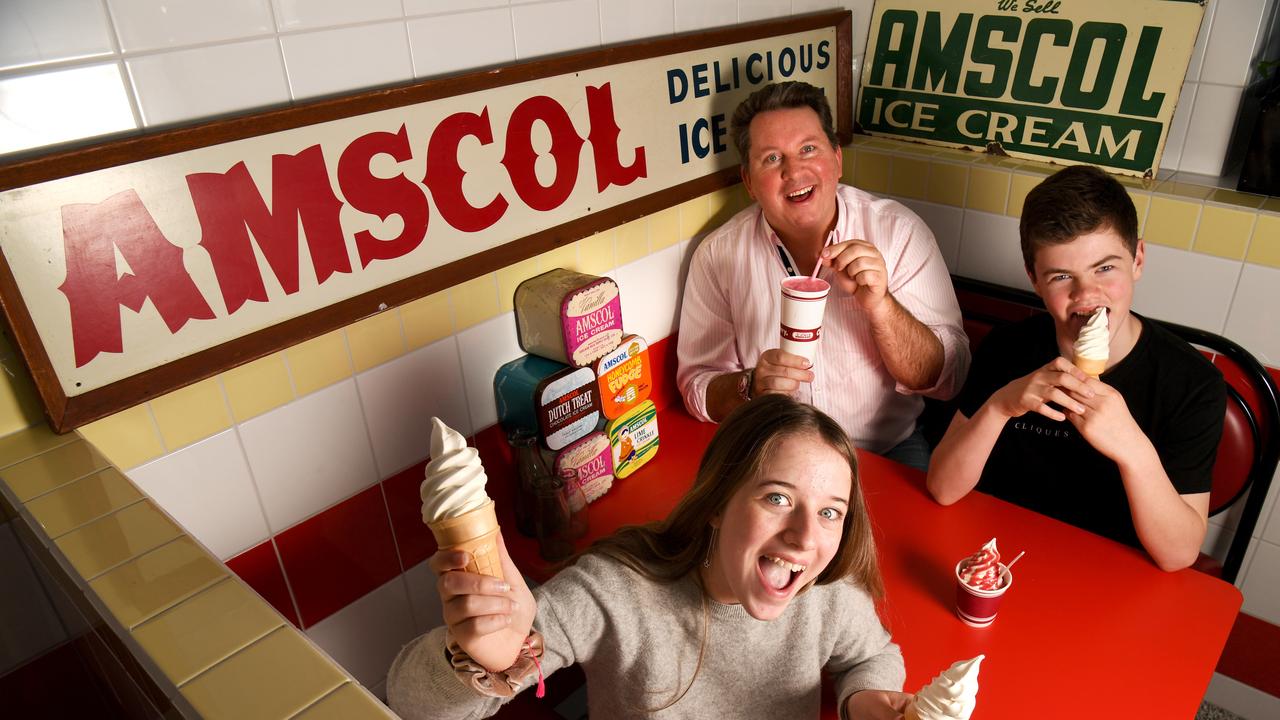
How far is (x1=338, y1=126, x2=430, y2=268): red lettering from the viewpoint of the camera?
1550mm

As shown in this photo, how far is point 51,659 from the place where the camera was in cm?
147

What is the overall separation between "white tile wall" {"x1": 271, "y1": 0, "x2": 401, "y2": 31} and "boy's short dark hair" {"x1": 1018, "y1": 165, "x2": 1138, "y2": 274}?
1425 mm

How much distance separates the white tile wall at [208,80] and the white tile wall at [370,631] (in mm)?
1111

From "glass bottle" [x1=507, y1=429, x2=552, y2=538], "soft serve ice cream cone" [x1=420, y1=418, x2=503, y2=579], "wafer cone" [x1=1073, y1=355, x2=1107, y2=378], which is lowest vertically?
"glass bottle" [x1=507, y1=429, x2=552, y2=538]

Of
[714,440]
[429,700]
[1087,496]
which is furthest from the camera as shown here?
[1087,496]

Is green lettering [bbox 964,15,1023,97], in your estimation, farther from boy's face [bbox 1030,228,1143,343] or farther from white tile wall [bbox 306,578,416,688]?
white tile wall [bbox 306,578,416,688]

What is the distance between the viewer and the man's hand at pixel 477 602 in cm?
102

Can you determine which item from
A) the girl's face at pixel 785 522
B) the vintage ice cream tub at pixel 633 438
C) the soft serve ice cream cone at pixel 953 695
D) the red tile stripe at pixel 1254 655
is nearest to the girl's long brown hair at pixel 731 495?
the girl's face at pixel 785 522

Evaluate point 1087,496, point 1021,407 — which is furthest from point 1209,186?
point 1021,407

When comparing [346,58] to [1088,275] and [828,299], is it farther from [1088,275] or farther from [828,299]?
[1088,275]

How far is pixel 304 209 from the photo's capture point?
1.50m

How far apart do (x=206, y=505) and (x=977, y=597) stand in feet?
4.85

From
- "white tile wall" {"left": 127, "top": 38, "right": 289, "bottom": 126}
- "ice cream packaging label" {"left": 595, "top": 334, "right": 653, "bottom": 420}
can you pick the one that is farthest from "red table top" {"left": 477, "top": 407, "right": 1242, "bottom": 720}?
"white tile wall" {"left": 127, "top": 38, "right": 289, "bottom": 126}

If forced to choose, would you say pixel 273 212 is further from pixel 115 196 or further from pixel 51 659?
pixel 51 659
